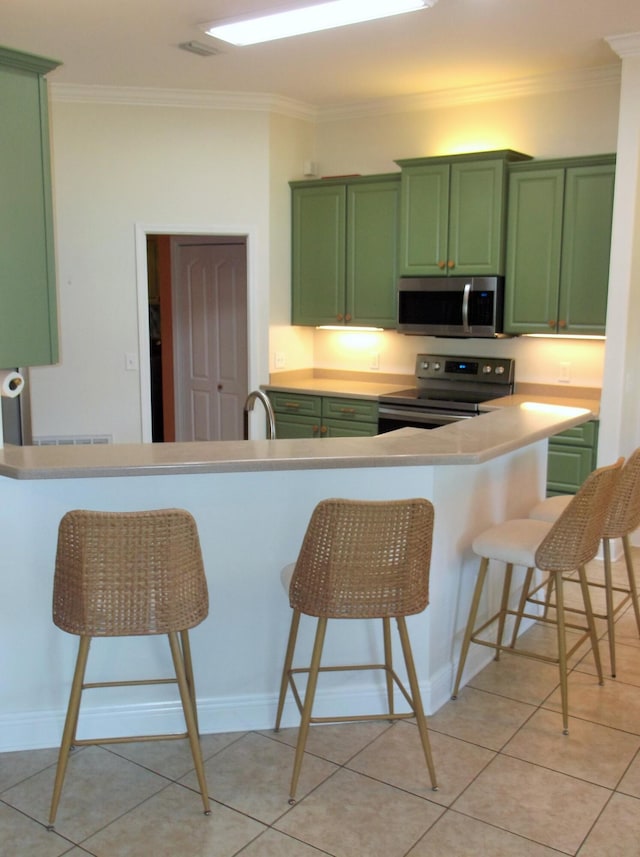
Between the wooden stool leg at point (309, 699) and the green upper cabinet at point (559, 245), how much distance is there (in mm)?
3089

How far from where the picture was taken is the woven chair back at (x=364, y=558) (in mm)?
2357

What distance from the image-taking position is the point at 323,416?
5.66m

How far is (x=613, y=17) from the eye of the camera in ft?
12.9

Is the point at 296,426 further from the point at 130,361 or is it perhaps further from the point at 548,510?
the point at 548,510

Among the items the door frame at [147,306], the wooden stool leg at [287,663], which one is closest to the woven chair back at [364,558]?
the wooden stool leg at [287,663]

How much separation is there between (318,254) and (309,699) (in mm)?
4016

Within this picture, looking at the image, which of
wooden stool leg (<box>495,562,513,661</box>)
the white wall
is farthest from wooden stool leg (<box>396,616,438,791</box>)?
the white wall

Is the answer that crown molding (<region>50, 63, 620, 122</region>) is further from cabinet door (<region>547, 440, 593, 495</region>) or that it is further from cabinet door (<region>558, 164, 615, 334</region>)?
cabinet door (<region>547, 440, 593, 495</region>)

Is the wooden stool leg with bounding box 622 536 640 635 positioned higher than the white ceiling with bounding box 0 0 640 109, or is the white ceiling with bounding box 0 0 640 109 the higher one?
the white ceiling with bounding box 0 0 640 109

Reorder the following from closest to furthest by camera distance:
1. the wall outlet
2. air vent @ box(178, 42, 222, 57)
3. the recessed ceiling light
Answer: the recessed ceiling light
air vent @ box(178, 42, 222, 57)
the wall outlet

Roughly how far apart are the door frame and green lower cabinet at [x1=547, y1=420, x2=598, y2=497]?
2169mm

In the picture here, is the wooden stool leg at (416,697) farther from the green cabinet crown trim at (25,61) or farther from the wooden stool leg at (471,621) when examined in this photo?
the green cabinet crown trim at (25,61)

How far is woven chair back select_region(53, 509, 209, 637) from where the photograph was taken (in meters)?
2.25

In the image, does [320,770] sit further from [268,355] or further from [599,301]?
[268,355]
